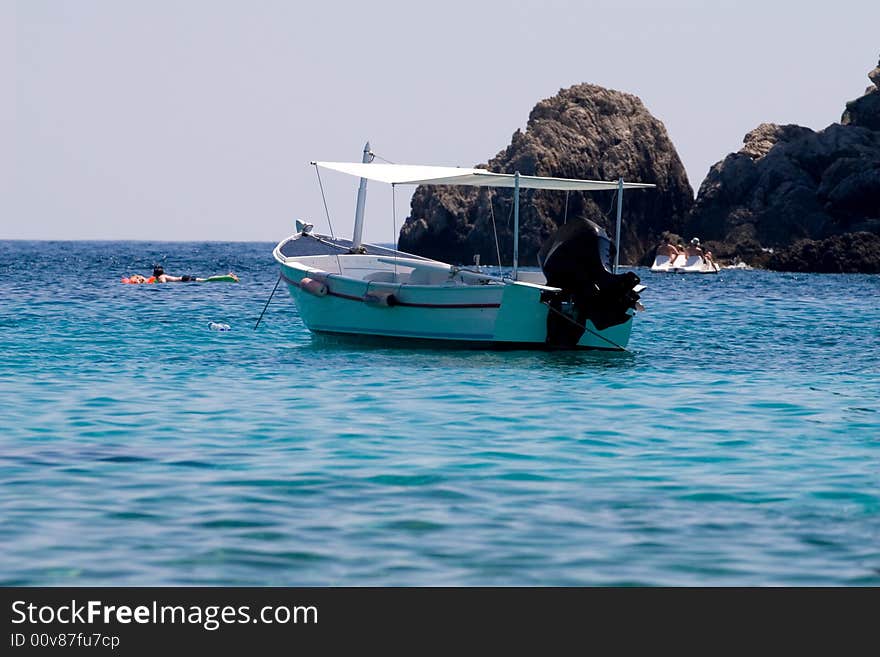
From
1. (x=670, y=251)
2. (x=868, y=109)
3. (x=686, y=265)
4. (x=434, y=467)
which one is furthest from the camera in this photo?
(x=868, y=109)

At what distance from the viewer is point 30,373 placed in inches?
846

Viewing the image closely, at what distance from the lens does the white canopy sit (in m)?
26.9

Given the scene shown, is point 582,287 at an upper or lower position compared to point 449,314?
upper

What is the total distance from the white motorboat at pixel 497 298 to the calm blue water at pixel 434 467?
2.32 feet

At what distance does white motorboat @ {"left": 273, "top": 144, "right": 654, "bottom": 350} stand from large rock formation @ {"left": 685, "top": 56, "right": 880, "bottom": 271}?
70.0m

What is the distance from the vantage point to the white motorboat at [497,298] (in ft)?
82.7

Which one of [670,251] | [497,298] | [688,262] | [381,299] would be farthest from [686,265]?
[497,298]

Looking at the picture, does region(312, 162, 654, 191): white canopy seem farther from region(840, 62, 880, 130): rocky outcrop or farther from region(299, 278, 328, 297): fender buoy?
region(840, 62, 880, 130): rocky outcrop

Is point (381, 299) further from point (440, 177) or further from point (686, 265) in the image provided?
point (686, 265)

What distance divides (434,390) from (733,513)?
9.39 metres

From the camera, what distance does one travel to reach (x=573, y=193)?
11475cm

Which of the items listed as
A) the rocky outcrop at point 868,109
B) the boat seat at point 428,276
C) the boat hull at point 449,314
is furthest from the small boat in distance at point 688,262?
→ the boat hull at point 449,314

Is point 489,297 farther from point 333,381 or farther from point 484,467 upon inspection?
point 484,467

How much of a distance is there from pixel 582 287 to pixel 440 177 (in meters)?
4.11
